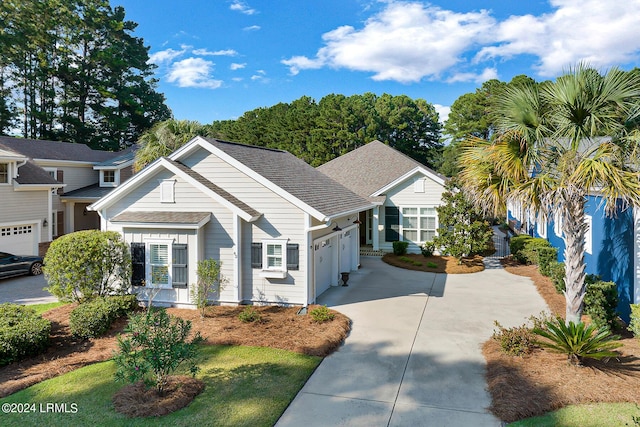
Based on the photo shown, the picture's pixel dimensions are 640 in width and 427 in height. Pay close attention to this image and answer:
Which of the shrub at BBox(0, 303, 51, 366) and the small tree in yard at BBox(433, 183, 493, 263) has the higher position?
the small tree in yard at BBox(433, 183, 493, 263)

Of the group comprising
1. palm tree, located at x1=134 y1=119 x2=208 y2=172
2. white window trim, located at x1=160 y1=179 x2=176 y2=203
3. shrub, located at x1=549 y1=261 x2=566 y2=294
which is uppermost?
palm tree, located at x1=134 y1=119 x2=208 y2=172

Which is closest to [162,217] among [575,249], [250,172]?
[250,172]

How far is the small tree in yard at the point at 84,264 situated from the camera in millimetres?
11469

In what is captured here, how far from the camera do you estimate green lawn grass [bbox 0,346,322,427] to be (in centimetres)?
637

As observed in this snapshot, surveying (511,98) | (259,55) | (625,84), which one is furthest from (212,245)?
(259,55)

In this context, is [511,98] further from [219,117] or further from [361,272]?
[219,117]

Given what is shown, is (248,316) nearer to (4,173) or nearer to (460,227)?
(460,227)

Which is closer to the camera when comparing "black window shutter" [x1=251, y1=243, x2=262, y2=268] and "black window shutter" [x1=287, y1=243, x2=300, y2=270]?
"black window shutter" [x1=287, y1=243, x2=300, y2=270]

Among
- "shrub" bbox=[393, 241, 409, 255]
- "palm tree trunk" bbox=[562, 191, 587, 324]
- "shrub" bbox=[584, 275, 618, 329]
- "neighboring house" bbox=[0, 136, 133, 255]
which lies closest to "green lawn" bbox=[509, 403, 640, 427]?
"palm tree trunk" bbox=[562, 191, 587, 324]

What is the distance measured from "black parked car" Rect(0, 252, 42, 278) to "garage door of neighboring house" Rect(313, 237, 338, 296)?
13130 millimetres

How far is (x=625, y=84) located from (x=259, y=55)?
900 inches

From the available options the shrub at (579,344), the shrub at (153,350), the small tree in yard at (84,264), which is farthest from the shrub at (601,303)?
the small tree in yard at (84,264)

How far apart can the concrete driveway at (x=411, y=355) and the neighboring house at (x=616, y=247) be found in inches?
85.2

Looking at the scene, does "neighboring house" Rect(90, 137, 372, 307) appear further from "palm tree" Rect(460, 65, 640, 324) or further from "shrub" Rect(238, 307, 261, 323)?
"palm tree" Rect(460, 65, 640, 324)
